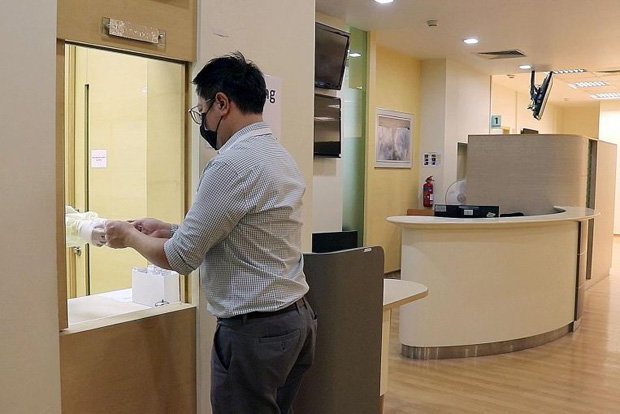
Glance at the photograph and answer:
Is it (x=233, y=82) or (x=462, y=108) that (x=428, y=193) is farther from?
(x=233, y=82)

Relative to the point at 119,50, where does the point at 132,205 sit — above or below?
below

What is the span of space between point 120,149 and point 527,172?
5.34 metres

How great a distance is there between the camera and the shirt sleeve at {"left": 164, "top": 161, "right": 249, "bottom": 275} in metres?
1.59

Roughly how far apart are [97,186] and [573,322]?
4543mm

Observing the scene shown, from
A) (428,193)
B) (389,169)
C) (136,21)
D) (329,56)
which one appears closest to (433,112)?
(428,193)

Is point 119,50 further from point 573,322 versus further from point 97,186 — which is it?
point 573,322

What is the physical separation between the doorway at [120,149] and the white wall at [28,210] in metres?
0.36

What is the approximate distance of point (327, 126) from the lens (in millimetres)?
6363

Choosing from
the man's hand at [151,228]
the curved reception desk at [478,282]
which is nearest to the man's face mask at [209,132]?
the man's hand at [151,228]

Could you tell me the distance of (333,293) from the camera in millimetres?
2236

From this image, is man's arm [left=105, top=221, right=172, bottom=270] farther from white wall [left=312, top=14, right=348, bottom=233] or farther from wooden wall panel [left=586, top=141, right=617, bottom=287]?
wooden wall panel [left=586, top=141, right=617, bottom=287]

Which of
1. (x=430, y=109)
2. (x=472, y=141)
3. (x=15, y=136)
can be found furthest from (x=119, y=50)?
(x=430, y=109)

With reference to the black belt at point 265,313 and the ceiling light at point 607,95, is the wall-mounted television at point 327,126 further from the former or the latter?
the ceiling light at point 607,95

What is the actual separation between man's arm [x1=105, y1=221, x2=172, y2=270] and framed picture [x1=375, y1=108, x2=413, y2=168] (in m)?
6.13
